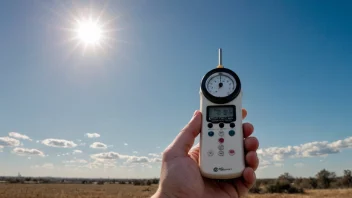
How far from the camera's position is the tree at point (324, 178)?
4809 cm

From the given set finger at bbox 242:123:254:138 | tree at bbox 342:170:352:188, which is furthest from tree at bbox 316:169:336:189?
finger at bbox 242:123:254:138

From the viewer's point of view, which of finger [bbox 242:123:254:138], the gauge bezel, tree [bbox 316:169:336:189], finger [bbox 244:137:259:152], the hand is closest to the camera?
the hand

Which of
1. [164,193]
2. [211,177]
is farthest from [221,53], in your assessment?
[164,193]

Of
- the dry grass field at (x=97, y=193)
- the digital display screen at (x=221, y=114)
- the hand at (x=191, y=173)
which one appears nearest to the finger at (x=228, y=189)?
the hand at (x=191, y=173)

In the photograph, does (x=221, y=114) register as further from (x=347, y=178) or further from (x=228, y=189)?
(x=347, y=178)

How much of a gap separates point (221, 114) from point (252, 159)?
617 millimetres

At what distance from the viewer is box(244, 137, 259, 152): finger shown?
349 cm

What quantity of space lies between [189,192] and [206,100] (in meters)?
1.10

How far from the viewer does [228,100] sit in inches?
150

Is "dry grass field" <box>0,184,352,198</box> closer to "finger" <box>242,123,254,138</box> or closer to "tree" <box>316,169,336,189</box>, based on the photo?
"tree" <box>316,169,336,189</box>

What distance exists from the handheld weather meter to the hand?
81mm

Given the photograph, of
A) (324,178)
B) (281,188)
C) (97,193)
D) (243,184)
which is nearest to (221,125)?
(243,184)

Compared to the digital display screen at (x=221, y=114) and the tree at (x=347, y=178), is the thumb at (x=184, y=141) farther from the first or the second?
the tree at (x=347, y=178)

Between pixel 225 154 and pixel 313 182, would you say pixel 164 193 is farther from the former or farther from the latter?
pixel 313 182
